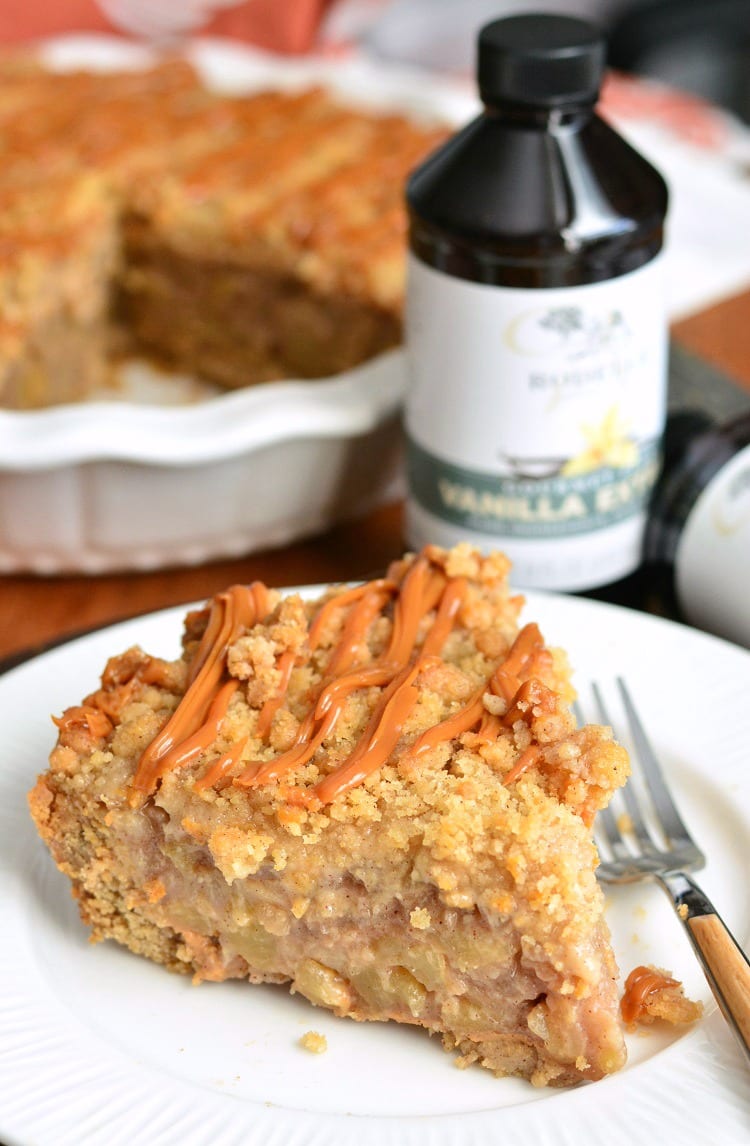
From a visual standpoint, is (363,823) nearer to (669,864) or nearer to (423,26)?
(669,864)

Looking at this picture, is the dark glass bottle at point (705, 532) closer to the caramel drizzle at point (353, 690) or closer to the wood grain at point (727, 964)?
the caramel drizzle at point (353, 690)

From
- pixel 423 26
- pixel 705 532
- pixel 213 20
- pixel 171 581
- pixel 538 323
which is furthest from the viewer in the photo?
pixel 423 26

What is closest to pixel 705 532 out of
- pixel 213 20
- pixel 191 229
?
pixel 191 229

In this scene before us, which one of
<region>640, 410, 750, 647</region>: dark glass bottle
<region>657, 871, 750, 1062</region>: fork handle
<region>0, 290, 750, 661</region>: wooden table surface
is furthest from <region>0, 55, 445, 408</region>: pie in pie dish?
<region>657, 871, 750, 1062</region>: fork handle

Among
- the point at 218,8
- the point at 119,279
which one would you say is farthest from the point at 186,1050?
the point at 218,8

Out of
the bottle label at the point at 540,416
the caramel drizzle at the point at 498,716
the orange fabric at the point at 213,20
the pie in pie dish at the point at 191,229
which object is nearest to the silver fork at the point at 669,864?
the caramel drizzle at the point at 498,716
